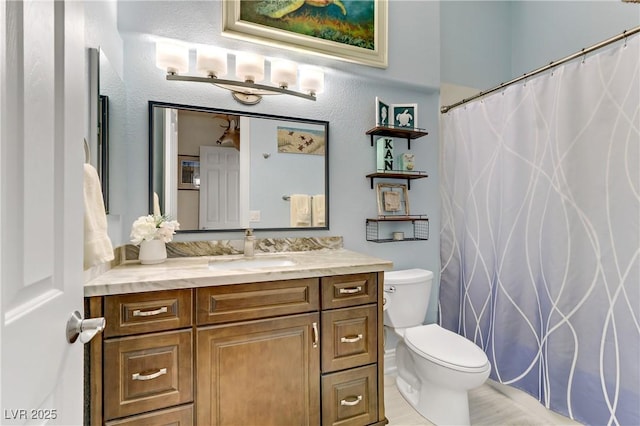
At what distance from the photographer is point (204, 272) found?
1.33m

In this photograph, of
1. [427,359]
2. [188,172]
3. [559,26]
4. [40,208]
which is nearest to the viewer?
[40,208]

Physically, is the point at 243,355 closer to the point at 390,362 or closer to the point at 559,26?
the point at 390,362

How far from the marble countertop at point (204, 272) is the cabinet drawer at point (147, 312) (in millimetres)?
34

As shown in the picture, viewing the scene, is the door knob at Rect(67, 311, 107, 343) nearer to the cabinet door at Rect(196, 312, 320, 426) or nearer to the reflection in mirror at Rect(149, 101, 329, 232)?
the cabinet door at Rect(196, 312, 320, 426)

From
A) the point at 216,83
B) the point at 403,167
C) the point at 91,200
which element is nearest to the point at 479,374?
the point at 403,167

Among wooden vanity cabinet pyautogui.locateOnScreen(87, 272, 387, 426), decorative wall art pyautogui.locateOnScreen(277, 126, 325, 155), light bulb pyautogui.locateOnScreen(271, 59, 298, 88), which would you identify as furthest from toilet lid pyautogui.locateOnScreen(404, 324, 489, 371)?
light bulb pyautogui.locateOnScreen(271, 59, 298, 88)

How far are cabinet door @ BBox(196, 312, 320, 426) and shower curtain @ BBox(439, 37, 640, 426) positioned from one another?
129cm

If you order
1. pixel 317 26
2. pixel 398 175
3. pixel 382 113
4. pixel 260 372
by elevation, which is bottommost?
pixel 260 372

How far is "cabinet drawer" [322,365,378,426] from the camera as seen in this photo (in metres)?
1.48

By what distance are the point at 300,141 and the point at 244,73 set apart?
509mm

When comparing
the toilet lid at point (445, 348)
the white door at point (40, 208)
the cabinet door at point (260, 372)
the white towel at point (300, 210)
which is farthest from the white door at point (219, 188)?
the toilet lid at point (445, 348)

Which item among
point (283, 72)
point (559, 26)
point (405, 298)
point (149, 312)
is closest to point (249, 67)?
point (283, 72)

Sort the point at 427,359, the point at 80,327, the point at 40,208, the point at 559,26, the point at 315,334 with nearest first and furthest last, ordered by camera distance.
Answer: the point at 40,208 → the point at 80,327 → the point at 315,334 → the point at 427,359 → the point at 559,26

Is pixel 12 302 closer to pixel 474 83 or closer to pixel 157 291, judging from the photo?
pixel 157 291
